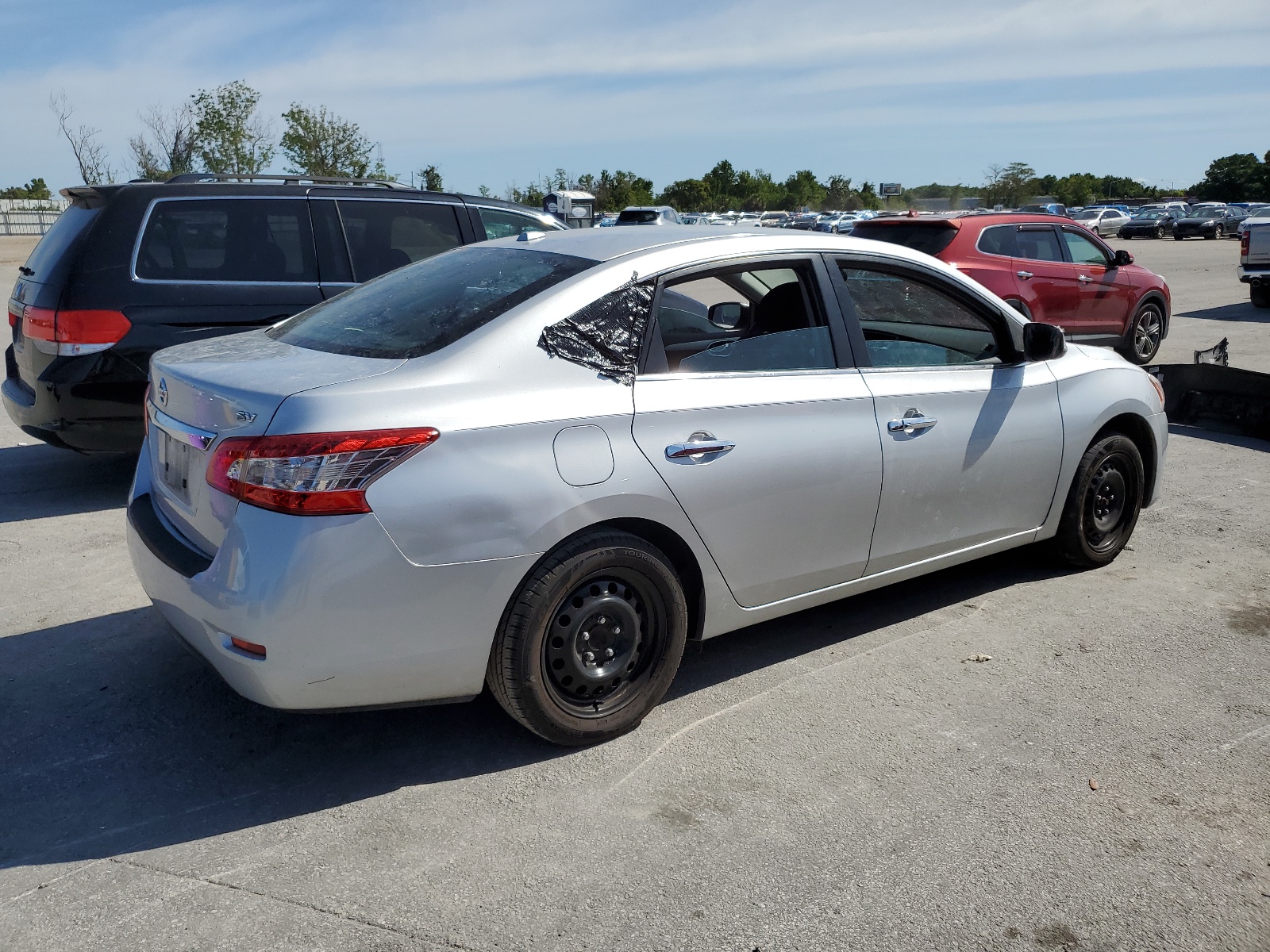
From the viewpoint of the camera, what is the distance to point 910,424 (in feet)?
14.0

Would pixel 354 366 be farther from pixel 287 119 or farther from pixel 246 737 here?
pixel 287 119

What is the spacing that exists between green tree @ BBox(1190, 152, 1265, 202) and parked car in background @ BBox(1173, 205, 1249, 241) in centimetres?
4423

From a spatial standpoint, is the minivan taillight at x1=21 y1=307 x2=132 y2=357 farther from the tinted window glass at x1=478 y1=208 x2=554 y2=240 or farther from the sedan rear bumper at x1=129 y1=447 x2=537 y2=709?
the sedan rear bumper at x1=129 y1=447 x2=537 y2=709

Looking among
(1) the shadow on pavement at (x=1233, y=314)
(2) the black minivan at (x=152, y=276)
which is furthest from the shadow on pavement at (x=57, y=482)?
(1) the shadow on pavement at (x=1233, y=314)

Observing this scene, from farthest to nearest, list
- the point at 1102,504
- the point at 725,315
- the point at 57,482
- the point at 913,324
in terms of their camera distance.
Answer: the point at 57,482
the point at 1102,504
the point at 913,324
the point at 725,315

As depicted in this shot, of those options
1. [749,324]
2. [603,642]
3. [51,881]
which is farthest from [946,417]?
[51,881]

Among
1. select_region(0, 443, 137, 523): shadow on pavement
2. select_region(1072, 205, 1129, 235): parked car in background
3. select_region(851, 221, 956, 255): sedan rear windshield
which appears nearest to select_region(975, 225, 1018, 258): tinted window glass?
select_region(851, 221, 956, 255): sedan rear windshield

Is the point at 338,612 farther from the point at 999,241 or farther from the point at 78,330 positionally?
the point at 999,241

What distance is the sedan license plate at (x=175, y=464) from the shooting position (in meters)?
3.42

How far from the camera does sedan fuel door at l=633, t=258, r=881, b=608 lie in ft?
12.0

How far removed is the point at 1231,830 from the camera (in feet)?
10.4

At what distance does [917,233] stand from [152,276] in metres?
7.57

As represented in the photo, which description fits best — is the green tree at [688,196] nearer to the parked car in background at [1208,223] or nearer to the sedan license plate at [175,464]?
the parked car in background at [1208,223]

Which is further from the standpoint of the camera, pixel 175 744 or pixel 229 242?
pixel 229 242
